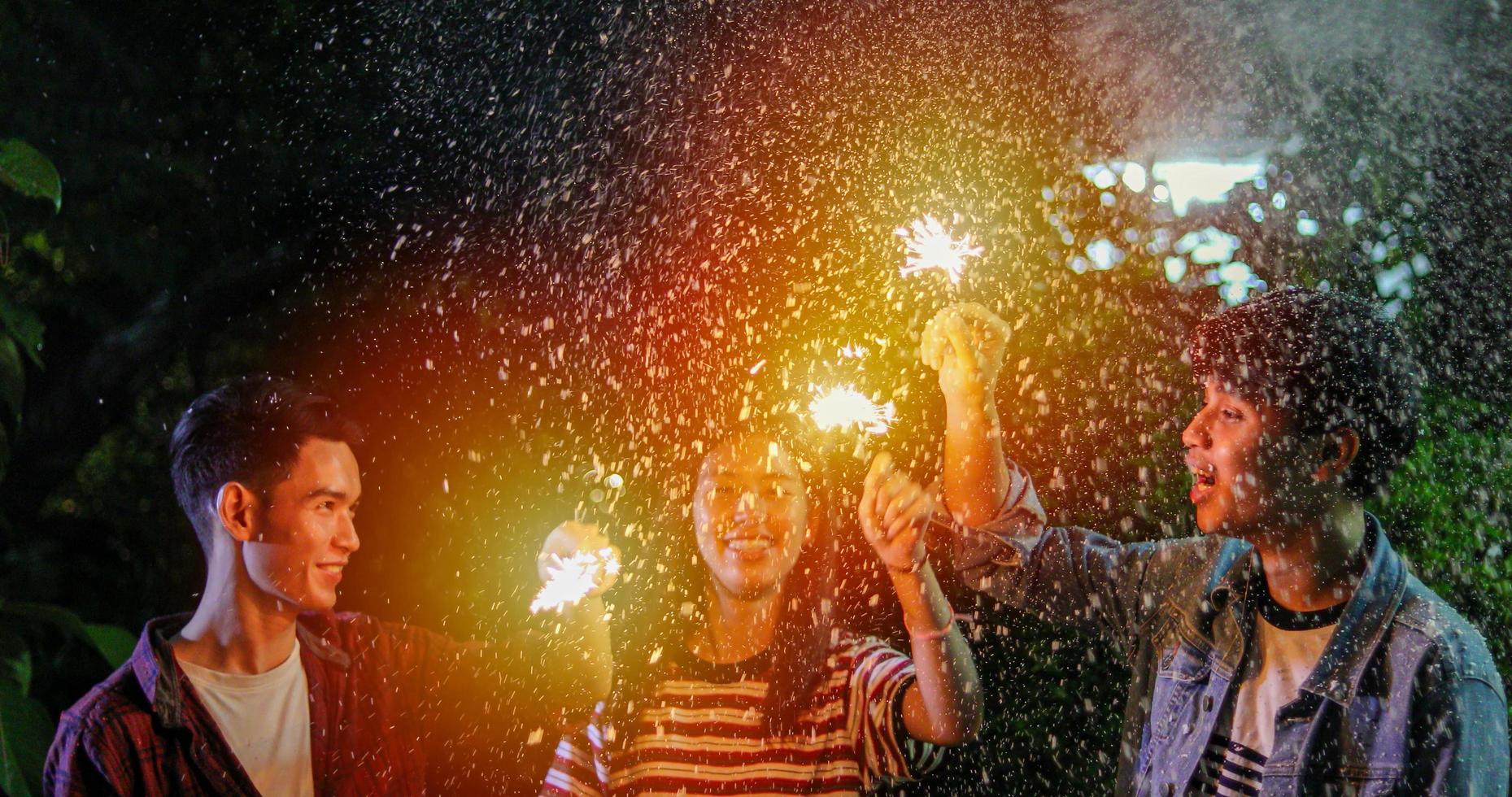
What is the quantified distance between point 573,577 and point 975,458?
106cm

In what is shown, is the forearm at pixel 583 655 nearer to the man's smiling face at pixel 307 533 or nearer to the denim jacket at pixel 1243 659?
the man's smiling face at pixel 307 533

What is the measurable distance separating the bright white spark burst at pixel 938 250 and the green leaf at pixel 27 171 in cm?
273

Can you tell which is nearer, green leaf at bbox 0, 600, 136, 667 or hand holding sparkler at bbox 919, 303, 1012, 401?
hand holding sparkler at bbox 919, 303, 1012, 401

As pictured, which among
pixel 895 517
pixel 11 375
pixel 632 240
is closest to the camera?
pixel 895 517

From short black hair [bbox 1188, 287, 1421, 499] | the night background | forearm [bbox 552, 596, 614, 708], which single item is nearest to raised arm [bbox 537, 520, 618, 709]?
forearm [bbox 552, 596, 614, 708]

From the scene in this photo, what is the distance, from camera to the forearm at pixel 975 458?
2600 millimetres

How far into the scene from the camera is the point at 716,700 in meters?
2.60

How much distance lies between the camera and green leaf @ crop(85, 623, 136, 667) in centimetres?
362

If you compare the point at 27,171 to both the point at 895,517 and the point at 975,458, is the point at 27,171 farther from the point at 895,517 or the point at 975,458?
the point at 975,458

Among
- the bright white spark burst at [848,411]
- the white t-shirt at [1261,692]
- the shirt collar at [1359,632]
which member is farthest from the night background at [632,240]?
the shirt collar at [1359,632]

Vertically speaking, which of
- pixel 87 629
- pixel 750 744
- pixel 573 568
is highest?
pixel 87 629

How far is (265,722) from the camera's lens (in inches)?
94.7

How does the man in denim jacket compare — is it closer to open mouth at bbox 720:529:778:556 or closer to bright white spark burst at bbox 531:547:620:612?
open mouth at bbox 720:529:778:556

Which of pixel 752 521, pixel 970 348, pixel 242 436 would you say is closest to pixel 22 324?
pixel 242 436
